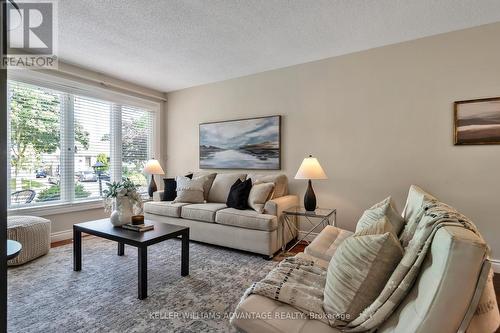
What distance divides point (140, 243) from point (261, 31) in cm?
239

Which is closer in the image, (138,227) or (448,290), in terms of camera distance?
(448,290)

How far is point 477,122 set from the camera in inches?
104

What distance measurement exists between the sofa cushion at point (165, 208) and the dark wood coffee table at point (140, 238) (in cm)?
85

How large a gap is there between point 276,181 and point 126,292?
2124 mm

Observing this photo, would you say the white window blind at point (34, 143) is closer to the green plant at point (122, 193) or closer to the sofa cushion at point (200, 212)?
the green plant at point (122, 193)

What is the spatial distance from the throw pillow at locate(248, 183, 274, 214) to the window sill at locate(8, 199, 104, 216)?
251cm

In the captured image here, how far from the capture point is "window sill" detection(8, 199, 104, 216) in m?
3.19

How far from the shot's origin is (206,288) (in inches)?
86.4

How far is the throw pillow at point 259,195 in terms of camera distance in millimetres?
3158

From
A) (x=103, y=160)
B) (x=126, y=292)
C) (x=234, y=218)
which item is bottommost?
(x=126, y=292)

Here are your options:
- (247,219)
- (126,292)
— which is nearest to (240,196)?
(247,219)

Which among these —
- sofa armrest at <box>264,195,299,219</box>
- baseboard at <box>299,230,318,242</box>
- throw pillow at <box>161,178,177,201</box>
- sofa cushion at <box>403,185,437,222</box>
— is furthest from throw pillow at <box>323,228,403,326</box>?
throw pillow at <box>161,178,177,201</box>

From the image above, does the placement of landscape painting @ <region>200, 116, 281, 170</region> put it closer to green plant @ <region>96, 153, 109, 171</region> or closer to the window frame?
the window frame

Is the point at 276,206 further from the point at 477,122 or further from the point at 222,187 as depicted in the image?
the point at 477,122
